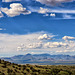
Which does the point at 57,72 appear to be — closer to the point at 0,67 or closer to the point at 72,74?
the point at 72,74

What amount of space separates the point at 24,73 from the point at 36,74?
407cm

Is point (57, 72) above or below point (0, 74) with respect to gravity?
below

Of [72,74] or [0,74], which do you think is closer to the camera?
[0,74]

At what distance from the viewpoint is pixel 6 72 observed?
159ft

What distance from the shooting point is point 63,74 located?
52.3 m

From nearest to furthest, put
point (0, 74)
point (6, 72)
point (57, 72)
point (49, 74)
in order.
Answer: point (0, 74), point (6, 72), point (49, 74), point (57, 72)

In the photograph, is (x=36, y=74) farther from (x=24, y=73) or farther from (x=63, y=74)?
(x=63, y=74)

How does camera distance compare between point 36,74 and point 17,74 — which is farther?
point 36,74

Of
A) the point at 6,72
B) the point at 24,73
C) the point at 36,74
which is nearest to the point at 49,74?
the point at 36,74

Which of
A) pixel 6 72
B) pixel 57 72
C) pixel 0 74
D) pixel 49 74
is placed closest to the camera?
pixel 0 74

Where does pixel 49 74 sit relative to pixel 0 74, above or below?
below

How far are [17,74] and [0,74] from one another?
6.09 m

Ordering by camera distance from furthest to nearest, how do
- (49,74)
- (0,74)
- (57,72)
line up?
(57,72) < (49,74) < (0,74)

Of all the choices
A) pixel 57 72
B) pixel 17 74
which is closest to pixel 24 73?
pixel 17 74
